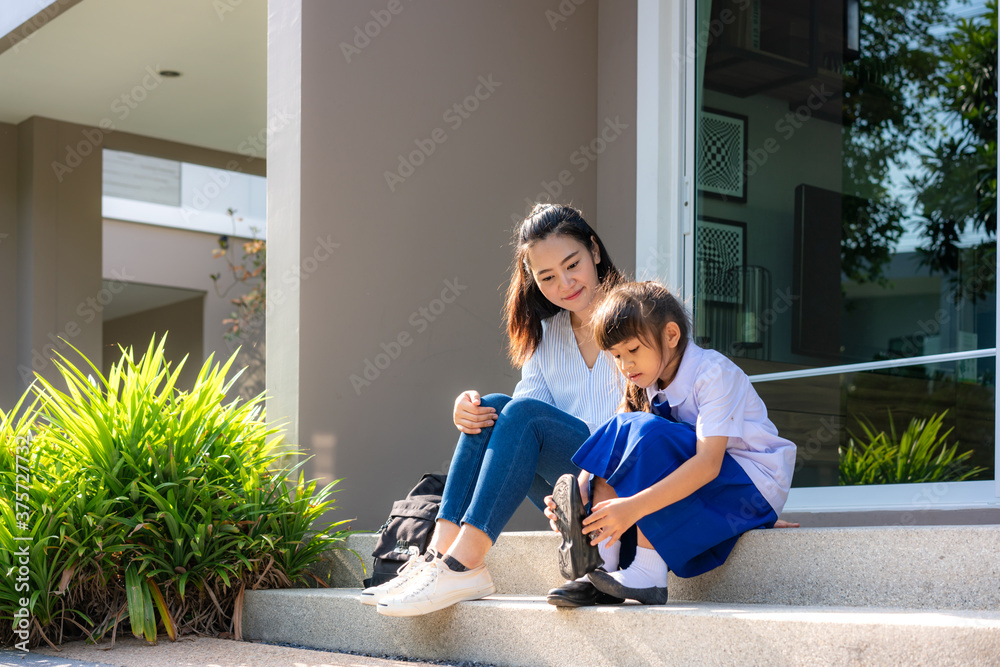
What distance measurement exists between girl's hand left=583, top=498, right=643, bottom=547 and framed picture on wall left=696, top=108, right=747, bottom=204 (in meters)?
1.75

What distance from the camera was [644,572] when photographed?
183 cm

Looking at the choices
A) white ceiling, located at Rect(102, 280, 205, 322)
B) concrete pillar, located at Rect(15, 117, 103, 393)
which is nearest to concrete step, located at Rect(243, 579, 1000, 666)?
concrete pillar, located at Rect(15, 117, 103, 393)

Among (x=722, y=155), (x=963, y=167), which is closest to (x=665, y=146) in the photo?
(x=722, y=155)

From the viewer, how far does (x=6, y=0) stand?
480 cm

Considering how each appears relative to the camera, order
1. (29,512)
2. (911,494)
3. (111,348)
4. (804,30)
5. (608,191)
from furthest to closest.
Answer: (111,348) → (804,30) → (608,191) → (911,494) → (29,512)

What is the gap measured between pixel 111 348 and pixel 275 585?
745 centimetres

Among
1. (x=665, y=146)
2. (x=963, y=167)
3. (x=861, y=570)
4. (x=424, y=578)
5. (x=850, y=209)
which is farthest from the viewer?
(x=963, y=167)

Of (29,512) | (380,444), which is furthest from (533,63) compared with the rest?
(29,512)

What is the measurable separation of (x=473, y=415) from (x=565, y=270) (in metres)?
0.46

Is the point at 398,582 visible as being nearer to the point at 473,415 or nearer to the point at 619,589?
the point at 473,415

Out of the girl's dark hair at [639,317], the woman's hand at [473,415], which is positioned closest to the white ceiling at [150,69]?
the woman's hand at [473,415]

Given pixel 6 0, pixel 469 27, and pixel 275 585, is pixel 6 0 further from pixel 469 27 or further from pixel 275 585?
pixel 275 585

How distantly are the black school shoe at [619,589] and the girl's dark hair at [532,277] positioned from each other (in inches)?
31.8

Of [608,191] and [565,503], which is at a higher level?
[608,191]
